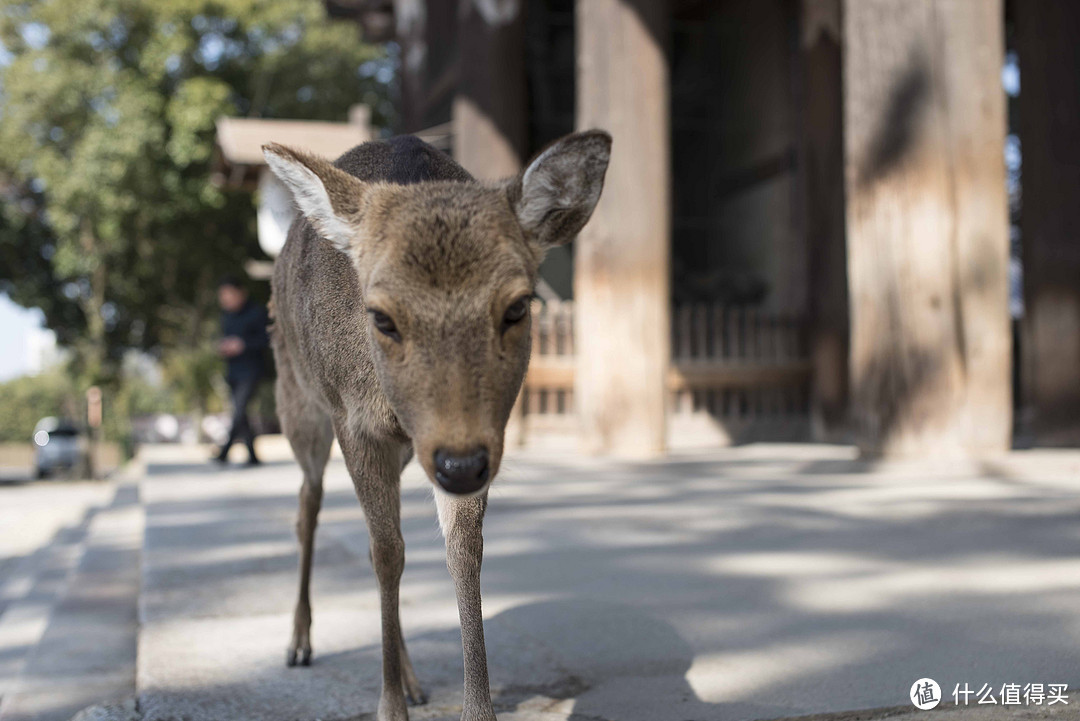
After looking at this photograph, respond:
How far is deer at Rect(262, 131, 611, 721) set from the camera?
2.00 meters

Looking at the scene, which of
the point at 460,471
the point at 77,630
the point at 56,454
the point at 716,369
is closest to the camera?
the point at 460,471

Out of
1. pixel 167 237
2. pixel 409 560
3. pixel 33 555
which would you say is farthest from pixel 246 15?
pixel 409 560

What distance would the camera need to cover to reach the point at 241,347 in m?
9.97

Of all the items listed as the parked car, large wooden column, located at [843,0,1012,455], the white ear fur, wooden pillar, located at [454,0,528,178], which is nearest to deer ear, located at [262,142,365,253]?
the white ear fur

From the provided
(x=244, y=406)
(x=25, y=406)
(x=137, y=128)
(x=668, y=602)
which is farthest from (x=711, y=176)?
(x=25, y=406)

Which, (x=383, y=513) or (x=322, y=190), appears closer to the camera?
(x=322, y=190)

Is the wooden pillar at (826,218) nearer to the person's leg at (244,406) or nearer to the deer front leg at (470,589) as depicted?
the person's leg at (244,406)

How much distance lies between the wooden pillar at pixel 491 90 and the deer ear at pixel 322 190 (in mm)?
9464

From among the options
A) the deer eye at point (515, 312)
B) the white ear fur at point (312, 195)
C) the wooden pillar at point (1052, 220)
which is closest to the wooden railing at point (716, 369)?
the wooden pillar at point (1052, 220)

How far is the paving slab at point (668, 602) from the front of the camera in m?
2.65

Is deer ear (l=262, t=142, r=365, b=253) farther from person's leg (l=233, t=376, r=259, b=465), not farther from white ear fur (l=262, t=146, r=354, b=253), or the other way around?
person's leg (l=233, t=376, r=259, b=465)

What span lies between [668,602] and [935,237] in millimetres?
3915

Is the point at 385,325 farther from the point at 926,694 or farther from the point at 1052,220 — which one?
the point at 1052,220

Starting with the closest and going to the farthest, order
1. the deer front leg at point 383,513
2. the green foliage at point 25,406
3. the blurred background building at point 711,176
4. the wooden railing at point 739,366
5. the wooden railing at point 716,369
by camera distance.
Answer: the deer front leg at point 383,513 → the blurred background building at point 711,176 → the wooden railing at point 716,369 → the wooden railing at point 739,366 → the green foliage at point 25,406
